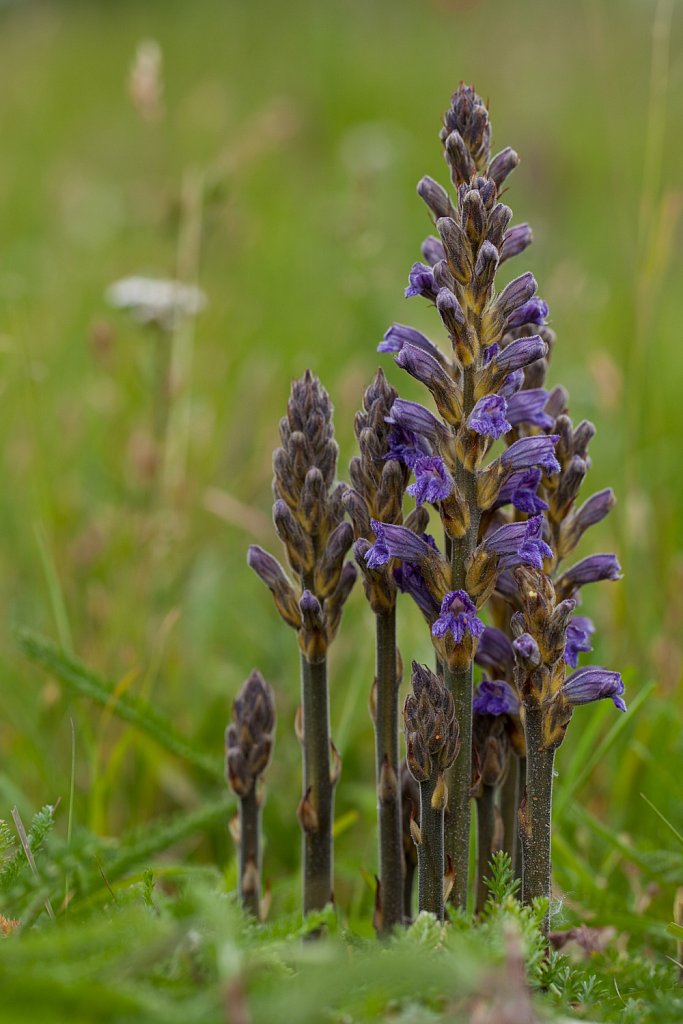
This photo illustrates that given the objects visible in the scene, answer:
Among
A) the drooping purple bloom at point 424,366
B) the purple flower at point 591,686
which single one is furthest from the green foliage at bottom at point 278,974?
the drooping purple bloom at point 424,366

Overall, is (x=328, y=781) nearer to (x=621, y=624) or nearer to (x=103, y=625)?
(x=103, y=625)

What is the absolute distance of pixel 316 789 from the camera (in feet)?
8.13

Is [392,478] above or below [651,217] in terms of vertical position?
below

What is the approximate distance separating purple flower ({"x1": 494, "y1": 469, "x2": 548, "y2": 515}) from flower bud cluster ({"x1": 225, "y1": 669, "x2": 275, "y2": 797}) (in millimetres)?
807

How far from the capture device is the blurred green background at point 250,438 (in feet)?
11.9

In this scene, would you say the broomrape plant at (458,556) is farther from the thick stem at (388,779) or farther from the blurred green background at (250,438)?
the blurred green background at (250,438)

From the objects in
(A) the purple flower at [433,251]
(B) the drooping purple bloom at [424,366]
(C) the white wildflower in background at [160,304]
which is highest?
(C) the white wildflower in background at [160,304]

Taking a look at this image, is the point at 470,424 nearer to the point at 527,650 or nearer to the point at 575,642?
the point at 527,650

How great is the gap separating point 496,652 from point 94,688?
1263 mm

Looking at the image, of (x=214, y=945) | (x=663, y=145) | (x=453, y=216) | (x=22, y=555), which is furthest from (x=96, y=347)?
(x=663, y=145)

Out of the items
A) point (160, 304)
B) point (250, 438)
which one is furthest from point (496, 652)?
point (250, 438)

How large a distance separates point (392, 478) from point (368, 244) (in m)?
3.13

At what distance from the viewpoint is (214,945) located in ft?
5.43

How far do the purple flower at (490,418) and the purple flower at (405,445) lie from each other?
20 centimetres
